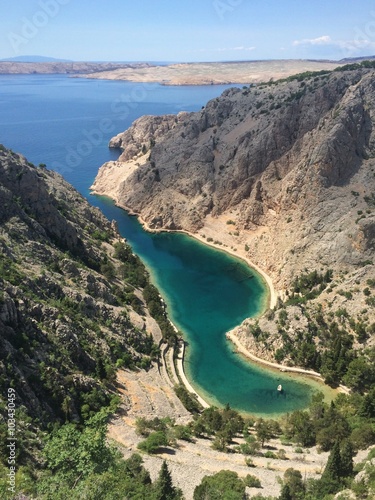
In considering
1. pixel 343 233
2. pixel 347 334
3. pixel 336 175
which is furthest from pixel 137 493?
pixel 336 175

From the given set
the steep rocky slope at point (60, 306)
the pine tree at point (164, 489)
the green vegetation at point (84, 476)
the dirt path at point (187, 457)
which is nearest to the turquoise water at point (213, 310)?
the steep rocky slope at point (60, 306)

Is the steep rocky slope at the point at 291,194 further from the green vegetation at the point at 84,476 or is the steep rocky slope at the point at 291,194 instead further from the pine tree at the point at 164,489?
the green vegetation at the point at 84,476

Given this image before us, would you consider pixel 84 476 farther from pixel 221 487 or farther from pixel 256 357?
pixel 256 357

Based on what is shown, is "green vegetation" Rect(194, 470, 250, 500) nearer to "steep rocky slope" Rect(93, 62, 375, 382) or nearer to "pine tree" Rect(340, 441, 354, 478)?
"pine tree" Rect(340, 441, 354, 478)

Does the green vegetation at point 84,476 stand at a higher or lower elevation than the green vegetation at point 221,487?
higher

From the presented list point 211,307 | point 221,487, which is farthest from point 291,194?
point 221,487

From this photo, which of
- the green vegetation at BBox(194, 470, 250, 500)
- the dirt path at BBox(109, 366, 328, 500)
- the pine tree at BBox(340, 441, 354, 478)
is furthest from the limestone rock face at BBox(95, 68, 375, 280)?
the green vegetation at BBox(194, 470, 250, 500)
